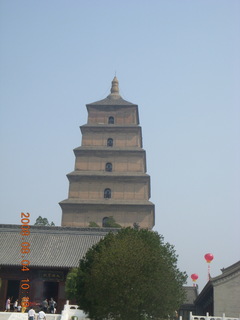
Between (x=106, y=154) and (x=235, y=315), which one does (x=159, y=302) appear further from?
(x=106, y=154)

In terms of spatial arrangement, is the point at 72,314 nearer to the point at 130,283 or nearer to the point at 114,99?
the point at 130,283

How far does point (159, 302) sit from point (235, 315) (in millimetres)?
6086

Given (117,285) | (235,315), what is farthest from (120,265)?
(235,315)

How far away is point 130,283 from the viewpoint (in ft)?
55.6

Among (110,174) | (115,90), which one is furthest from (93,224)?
(115,90)

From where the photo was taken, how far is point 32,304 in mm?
26453

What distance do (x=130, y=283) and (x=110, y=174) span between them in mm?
21503

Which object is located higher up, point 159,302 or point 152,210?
point 152,210

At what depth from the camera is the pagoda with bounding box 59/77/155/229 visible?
1459 inches

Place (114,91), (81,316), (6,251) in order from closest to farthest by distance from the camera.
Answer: (81,316)
(6,251)
(114,91)

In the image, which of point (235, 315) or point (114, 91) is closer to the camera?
point (235, 315)

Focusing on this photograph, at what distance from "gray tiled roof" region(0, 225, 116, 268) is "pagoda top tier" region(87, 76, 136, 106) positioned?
1243cm
